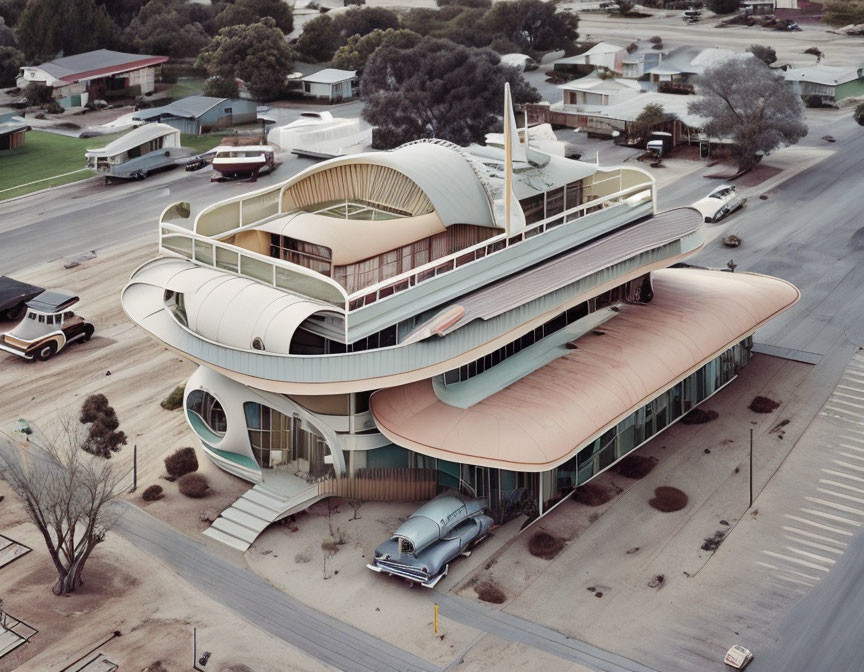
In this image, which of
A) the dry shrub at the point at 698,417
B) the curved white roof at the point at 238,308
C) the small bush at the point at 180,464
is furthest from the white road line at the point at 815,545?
the small bush at the point at 180,464

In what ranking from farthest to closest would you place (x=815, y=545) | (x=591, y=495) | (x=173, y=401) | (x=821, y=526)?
(x=173, y=401) < (x=591, y=495) < (x=821, y=526) < (x=815, y=545)

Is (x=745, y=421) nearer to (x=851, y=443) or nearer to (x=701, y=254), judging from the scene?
(x=851, y=443)

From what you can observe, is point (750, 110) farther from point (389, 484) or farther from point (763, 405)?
point (389, 484)

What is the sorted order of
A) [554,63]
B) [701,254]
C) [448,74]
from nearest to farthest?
1. [701,254]
2. [448,74]
3. [554,63]

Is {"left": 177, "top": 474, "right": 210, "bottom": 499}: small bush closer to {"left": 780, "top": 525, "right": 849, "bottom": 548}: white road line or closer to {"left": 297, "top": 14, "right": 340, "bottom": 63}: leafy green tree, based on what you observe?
{"left": 780, "top": 525, "right": 849, "bottom": 548}: white road line

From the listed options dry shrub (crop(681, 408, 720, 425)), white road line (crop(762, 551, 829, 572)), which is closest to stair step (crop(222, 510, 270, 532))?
white road line (crop(762, 551, 829, 572))

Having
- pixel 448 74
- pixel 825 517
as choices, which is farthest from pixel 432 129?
pixel 825 517

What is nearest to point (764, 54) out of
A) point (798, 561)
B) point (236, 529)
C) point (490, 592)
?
point (798, 561)
